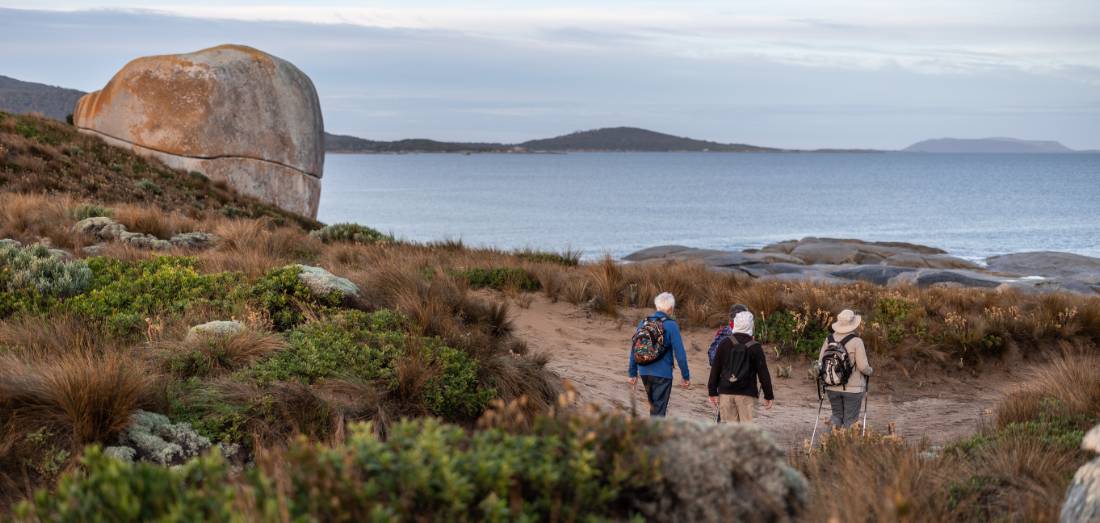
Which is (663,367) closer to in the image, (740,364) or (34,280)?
(740,364)

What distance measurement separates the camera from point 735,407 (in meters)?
7.95

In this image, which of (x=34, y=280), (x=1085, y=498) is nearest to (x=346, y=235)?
(x=34, y=280)

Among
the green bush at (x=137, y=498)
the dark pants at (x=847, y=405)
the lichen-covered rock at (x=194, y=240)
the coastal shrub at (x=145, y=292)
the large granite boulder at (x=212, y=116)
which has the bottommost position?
the dark pants at (x=847, y=405)

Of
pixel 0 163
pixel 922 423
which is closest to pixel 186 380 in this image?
pixel 922 423

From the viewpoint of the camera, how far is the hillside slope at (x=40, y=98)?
88.4 meters

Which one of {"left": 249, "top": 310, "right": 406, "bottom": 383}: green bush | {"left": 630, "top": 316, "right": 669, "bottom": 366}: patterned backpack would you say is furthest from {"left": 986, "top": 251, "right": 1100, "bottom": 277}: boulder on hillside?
{"left": 249, "top": 310, "right": 406, "bottom": 383}: green bush

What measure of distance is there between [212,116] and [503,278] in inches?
580

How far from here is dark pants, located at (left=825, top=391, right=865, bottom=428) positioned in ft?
27.5

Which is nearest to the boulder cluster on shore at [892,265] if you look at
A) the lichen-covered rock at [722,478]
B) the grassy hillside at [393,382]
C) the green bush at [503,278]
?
the grassy hillside at [393,382]

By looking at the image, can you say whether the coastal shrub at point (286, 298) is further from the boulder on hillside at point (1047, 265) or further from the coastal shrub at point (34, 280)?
the boulder on hillside at point (1047, 265)

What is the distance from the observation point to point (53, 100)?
9325 centimetres

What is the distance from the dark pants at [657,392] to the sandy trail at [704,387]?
853 mm

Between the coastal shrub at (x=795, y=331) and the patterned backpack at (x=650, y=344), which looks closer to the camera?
the patterned backpack at (x=650, y=344)

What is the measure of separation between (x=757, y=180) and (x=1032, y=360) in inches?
4739
